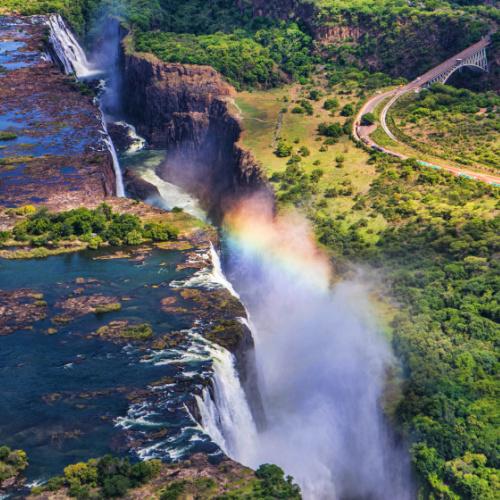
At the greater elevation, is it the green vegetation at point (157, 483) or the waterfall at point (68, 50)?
the green vegetation at point (157, 483)

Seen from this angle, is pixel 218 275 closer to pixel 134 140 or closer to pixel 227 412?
pixel 227 412

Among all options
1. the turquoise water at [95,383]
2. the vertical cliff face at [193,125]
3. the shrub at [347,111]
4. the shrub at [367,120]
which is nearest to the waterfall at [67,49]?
the vertical cliff face at [193,125]

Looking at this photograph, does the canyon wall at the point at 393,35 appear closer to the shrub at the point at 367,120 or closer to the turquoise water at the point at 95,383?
the shrub at the point at 367,120

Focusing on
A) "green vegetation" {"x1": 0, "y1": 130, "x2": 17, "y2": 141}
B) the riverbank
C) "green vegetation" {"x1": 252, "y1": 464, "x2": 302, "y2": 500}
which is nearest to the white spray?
the riverbank

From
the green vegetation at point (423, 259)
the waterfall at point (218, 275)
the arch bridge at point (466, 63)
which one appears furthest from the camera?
the arch bridge at point (466, 63)

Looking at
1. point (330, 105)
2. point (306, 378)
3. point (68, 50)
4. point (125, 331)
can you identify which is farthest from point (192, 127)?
point (125, 331)

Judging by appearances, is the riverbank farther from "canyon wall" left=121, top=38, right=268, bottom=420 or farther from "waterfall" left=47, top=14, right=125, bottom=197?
"waterfall" left=47, top=14, right=125, bottom=197
